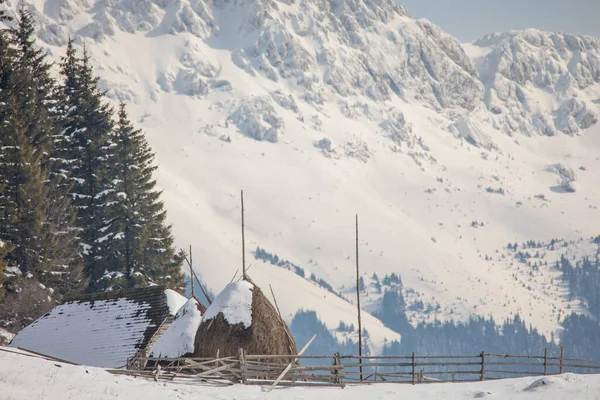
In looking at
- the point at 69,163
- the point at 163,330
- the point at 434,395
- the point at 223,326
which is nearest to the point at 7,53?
the point at 69,163

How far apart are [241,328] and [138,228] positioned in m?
25.4

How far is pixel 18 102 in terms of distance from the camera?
192ft

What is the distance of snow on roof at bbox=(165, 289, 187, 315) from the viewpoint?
43250 mm

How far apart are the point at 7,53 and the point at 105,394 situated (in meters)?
34.5

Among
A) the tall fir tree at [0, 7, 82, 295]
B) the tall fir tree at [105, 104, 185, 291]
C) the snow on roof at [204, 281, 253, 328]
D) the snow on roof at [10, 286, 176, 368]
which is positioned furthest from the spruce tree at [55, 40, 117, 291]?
the snow on roof at [204, 281, 253, 328]

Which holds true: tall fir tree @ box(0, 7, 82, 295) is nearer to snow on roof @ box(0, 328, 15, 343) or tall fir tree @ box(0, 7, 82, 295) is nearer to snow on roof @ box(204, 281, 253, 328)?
snow on roof @ box(0, 328, 15, 343)

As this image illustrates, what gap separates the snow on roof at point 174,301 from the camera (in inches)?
1703

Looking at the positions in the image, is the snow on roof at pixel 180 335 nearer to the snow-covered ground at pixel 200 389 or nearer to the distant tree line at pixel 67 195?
the snow-covered ground at pixel 200 389

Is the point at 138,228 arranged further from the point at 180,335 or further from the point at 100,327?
the point at 180,335

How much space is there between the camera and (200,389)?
102ft

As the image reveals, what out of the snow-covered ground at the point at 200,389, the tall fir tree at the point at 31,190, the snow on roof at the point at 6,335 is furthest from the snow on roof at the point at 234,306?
the tall fir tree at the point at 31,190

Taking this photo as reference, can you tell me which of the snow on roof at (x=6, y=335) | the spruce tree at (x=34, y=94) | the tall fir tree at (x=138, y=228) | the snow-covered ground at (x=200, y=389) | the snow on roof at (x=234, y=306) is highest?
the spruce tree at (x=34, y=94)

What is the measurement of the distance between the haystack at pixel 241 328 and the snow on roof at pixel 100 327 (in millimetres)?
4394

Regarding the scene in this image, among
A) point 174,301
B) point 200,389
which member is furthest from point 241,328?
point 200,389
